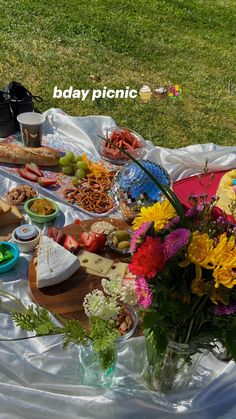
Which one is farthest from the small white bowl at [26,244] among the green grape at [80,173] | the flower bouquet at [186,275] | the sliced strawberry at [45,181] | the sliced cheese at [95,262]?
the flower bouquet at [186,275]

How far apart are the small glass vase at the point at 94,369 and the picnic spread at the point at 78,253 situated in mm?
13

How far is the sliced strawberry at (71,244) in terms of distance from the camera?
2.07 metres

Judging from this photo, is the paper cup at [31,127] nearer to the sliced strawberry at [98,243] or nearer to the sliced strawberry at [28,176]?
the sliced strawberry at [28,176]

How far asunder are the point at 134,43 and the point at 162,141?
2247mm

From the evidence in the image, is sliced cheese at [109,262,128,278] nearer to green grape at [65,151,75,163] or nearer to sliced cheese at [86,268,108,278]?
sliced cheese at [86,268,108,278]

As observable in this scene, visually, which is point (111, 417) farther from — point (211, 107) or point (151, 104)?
point (211, 107)

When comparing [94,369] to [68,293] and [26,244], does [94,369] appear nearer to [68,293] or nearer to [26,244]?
[68,293]

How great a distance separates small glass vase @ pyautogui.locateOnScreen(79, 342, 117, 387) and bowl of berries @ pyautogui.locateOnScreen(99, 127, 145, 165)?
1549 millimetres

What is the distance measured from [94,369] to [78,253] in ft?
2.13

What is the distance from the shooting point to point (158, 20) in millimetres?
6344

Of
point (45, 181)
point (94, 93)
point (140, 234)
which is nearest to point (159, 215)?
point (140, 234)

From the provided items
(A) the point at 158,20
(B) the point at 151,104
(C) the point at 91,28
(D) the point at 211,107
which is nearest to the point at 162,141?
(B) the point at 151,104

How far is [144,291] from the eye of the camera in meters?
1.17

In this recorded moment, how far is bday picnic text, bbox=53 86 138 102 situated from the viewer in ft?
14.1
